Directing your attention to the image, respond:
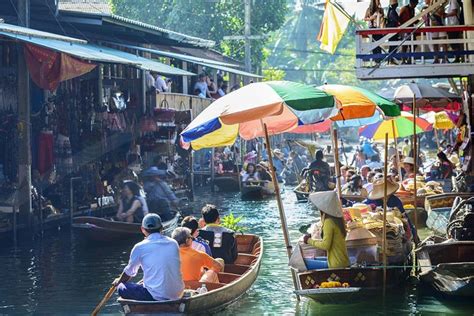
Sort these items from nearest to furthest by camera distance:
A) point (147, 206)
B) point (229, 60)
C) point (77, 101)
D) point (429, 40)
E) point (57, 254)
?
point (429, 40) < point (57, 254) < point (147, 206) < point (77, 101) < point (229, 60)

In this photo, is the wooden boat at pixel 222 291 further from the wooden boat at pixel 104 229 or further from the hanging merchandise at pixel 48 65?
the hanging merchandise at pixel 48 65

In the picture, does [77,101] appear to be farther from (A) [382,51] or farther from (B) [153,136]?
(A) [382,51]

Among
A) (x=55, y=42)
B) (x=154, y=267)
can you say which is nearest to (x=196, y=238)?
(x=154, y=267)

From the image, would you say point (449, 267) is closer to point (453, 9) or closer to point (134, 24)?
point (453, 9)

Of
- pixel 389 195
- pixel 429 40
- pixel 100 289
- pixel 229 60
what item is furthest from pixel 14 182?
pixel 229 60

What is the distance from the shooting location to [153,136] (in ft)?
82.5

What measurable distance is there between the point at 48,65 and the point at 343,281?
8341 millimetres

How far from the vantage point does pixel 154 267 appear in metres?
10.2

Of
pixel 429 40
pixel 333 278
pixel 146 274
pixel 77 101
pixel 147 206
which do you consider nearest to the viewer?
pixel 146 274

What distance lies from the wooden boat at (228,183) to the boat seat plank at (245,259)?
17.5 m

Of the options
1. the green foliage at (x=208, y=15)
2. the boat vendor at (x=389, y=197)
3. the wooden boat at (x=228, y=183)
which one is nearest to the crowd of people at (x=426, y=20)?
the boat vendor at (x=389, y=197)

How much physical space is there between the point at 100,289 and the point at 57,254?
341 centimetres

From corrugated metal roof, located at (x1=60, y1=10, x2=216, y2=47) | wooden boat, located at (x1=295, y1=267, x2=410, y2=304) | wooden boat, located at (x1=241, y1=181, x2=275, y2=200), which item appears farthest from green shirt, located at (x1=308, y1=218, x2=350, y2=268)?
wooden boat, located at (x1=241, y1=181, x2=275, y2=200)

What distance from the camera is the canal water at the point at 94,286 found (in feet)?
41.3
